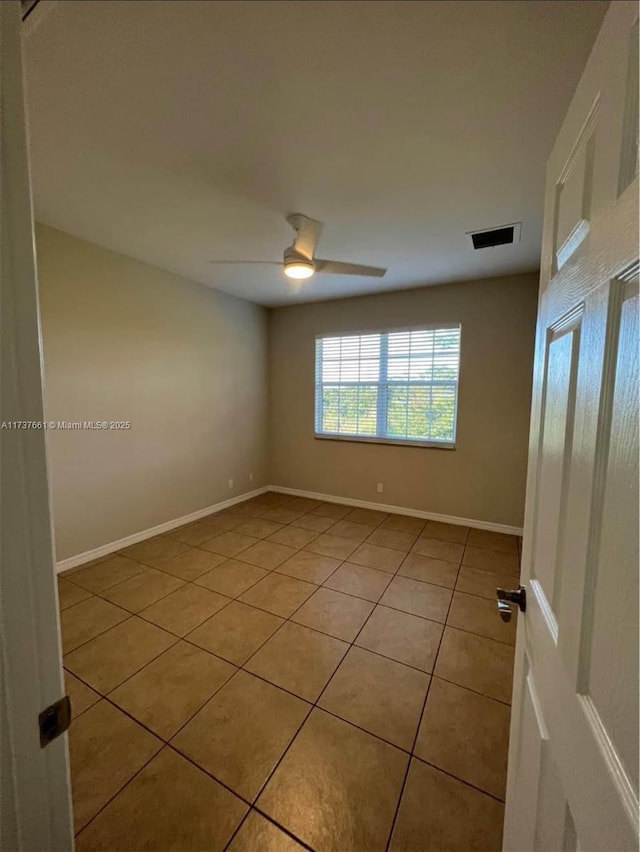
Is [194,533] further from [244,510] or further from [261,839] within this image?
[261,839]

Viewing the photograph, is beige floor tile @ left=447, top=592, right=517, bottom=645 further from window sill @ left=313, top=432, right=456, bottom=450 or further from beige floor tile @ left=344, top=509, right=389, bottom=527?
window sill @ left=313, top=432, right=456, bottom=450

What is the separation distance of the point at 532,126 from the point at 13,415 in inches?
83.0

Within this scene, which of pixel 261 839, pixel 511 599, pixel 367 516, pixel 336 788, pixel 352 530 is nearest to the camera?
pixel 511 599

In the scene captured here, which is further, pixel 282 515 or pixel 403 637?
pixel 282 515

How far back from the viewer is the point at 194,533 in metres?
3.42

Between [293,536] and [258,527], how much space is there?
0.45m

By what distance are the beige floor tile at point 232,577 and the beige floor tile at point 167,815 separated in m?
1.13

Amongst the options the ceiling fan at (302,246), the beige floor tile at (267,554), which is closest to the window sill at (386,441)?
the beige floor tile at (267,554)

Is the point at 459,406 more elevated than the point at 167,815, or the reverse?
the point at 459,406

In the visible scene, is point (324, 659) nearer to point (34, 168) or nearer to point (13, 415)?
point (13, 415)

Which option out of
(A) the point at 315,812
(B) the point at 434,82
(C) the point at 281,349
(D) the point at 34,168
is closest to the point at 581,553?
(A) the point at 315,812

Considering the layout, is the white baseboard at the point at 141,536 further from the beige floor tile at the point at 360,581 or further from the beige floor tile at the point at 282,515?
the beige floor tile at the point at 360,581

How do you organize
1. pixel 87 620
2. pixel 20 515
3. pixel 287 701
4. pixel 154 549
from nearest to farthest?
pixel 20 515 → pixel 287 701 → pixel 87 620 → pixel 154 549

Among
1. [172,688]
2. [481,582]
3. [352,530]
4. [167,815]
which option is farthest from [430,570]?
[167,815]
